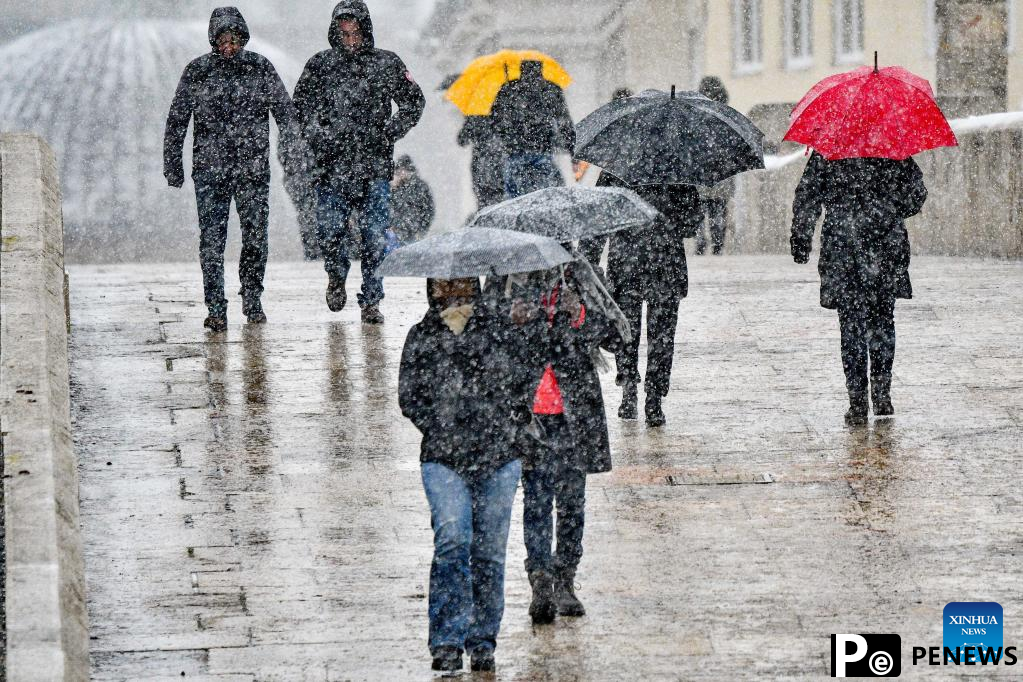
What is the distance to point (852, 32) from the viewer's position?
29266 mm

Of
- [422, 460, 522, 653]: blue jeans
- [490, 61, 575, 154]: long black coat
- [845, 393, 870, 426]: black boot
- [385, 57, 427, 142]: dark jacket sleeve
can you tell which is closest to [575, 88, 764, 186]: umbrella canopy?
[845, 393, 870, 426]: black boot

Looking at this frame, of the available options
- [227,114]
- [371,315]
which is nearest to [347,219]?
[371,315]

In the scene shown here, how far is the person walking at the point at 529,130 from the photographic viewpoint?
50.3ft

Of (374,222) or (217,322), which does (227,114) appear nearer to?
(374,222)

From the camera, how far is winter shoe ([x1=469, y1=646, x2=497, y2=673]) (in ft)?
21.6

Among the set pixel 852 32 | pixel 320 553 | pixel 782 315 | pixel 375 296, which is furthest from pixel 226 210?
pixel 852 32

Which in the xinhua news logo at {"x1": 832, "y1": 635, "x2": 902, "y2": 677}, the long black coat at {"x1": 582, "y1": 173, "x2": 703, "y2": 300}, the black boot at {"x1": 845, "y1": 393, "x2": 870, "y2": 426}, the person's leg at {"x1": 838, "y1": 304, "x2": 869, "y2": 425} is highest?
the long black coat at {"x1": 582, "y1": 173, "x2": 703, "y2": 300}

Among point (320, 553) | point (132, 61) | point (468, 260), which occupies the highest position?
point (132, 61)

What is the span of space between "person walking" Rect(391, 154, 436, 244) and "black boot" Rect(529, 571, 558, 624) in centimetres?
1340

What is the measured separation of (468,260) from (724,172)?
3.60 m

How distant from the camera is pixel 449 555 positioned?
6512 mm

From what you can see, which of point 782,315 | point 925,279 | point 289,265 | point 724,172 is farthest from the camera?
point 289,265

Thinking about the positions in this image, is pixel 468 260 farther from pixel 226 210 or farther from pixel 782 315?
pixel 782 315

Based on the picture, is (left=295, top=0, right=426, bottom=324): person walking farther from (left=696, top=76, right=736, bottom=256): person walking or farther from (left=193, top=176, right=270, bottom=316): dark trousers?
(left=696, top=76, right=736, bottom=256): person walking
